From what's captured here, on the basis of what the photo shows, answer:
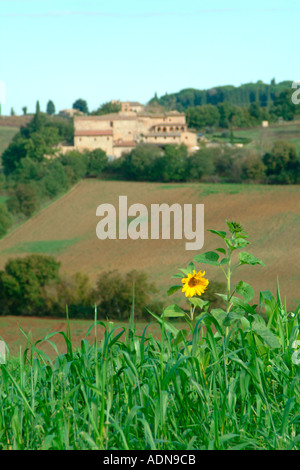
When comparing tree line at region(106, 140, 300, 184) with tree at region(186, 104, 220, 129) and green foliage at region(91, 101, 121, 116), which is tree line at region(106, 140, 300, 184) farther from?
green foliage at region(91, 101, 121, 116)

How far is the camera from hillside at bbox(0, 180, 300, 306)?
3200cm

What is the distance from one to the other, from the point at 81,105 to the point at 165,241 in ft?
214

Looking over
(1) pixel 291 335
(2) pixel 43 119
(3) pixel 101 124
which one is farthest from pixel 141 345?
(2) pixel 43 119

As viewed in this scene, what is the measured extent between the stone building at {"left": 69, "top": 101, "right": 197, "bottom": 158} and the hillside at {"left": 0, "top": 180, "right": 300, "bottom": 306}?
1518 cm

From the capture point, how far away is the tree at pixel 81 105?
9894 centimetres

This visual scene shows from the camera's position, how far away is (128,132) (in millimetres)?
68250

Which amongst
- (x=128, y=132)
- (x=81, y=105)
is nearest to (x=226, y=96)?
(x=81, y=105)

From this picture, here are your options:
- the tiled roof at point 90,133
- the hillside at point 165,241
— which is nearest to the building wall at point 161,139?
the tiled roof at point 90,133

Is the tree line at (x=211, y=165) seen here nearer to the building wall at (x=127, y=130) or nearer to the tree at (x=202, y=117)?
the building wall at (x=127, y=130)

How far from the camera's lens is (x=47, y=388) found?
2061 millimetres

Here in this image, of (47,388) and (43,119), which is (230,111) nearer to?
(43,119)

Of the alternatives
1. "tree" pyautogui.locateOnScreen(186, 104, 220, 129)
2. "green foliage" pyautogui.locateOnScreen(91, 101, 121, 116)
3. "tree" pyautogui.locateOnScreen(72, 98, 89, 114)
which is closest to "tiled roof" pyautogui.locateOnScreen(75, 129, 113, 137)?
"tree" pyautogui.locateOnScreen(186, 104, 220, 129)

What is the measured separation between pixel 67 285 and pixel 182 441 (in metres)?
27.7

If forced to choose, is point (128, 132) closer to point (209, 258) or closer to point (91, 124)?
point (91, 124)
